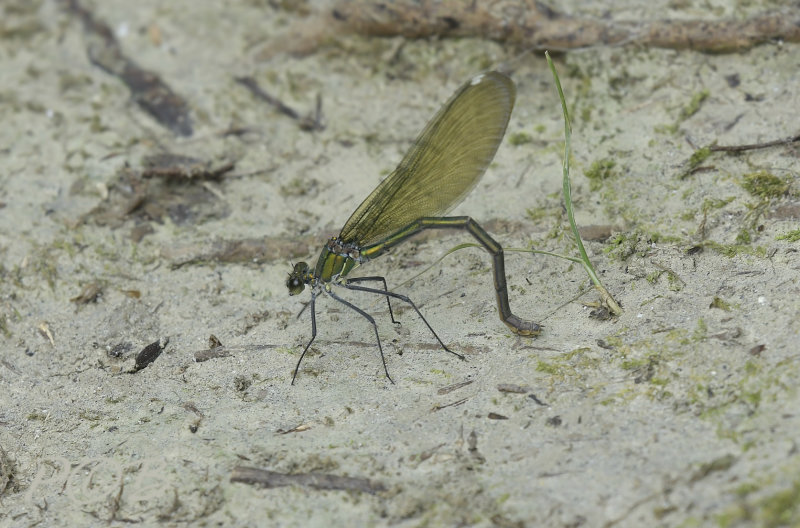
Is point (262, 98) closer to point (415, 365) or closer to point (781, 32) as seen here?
point (415, 365)

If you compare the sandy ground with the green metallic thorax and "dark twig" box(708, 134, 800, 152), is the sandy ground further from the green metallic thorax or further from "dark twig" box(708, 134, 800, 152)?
the green metallic thorax

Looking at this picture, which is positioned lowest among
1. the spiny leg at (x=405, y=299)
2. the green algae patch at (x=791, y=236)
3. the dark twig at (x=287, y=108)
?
the spiny leg at (x=405, y=299)

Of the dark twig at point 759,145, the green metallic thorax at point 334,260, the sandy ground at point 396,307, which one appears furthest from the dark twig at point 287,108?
the dark twig at point 759,145

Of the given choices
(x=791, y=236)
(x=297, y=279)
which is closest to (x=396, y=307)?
(x=297, y=279)

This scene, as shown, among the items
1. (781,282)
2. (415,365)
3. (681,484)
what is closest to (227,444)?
(415,365)

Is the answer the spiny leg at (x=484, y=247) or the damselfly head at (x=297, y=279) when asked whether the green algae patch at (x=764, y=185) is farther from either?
the damselfly head at (x=297, y=279)

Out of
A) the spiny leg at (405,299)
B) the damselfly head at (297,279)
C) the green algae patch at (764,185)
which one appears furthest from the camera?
the damselfly head at (297,279)

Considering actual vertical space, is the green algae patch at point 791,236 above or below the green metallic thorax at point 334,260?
above
